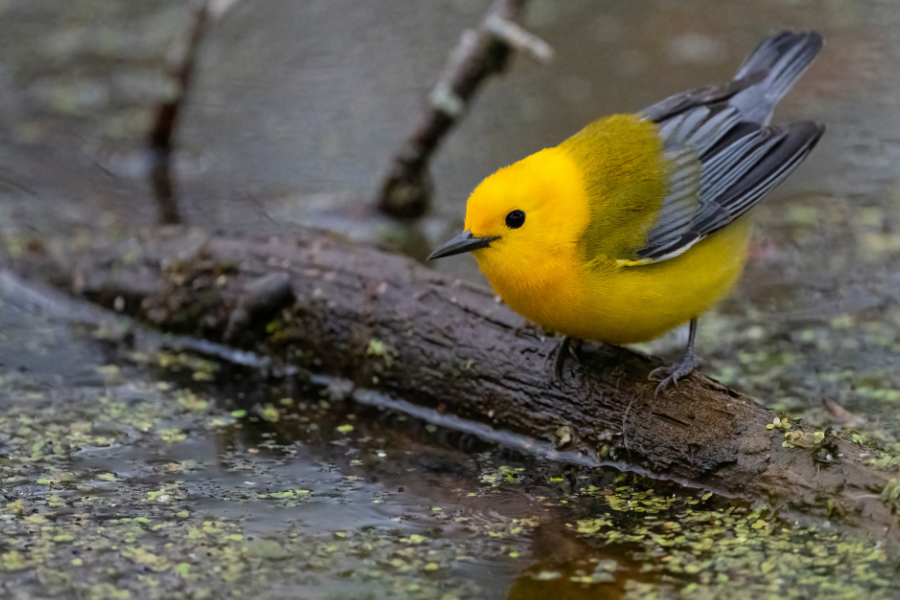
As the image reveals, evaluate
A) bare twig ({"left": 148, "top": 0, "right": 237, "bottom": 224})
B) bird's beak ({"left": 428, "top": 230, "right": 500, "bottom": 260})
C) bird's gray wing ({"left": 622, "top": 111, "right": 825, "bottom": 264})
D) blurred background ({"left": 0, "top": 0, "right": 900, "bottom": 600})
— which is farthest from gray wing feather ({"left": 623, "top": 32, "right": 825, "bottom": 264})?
bare twig ({"left": 148, "top": 0, "right": 237, "bottom": 224})

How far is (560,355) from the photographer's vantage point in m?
3.72

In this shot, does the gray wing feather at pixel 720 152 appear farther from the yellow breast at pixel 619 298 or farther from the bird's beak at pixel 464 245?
the bird's beak at pixel 464 245

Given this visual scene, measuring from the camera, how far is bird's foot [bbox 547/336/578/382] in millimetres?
3713

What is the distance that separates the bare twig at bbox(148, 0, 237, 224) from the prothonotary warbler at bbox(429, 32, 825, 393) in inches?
129

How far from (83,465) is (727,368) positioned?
9.80 ft

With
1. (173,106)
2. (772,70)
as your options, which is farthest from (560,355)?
(173,106)

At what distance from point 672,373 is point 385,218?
10.3 feet

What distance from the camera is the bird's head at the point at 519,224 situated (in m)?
3.36

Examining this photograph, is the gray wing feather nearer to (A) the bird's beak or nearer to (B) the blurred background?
(A) the bird's beak

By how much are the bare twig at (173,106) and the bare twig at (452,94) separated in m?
1.48

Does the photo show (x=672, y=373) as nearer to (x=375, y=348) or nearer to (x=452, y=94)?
(x=375, y=348)

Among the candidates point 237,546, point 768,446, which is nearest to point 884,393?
point 768,446

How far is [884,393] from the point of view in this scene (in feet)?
13.7

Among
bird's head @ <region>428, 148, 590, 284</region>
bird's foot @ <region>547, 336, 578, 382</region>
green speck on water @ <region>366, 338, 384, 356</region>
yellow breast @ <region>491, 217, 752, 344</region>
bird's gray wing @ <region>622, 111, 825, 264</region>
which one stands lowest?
green speck on water @ <region>366, 338, 384, 356</region>
